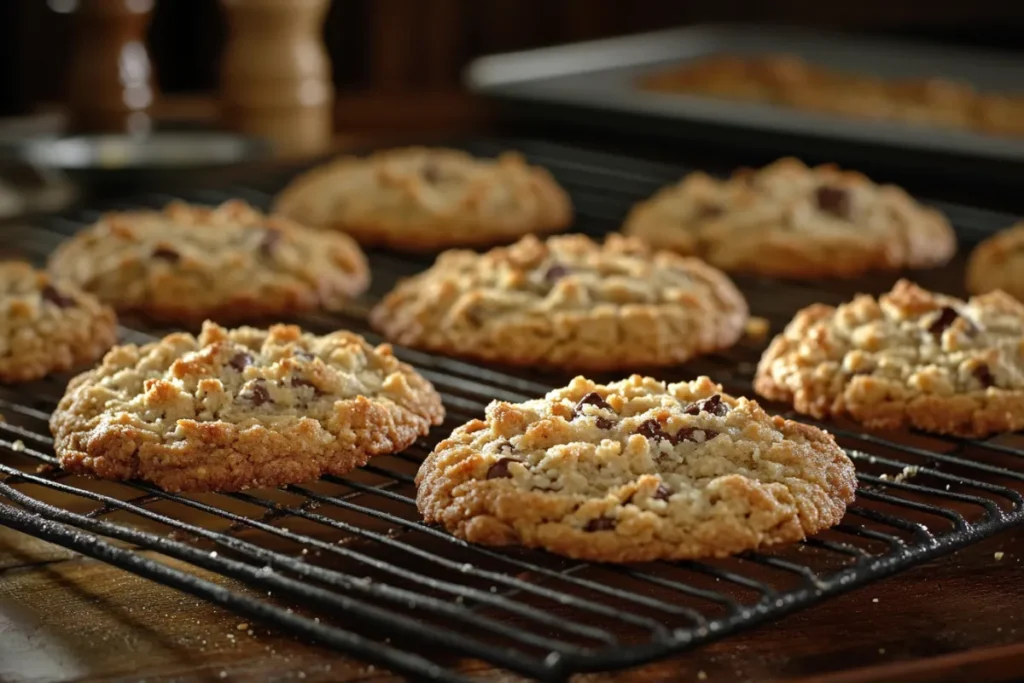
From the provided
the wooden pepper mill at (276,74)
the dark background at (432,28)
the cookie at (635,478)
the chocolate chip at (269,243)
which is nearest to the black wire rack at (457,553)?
the cookie at (635,478)

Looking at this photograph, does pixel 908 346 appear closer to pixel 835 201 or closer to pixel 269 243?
pixel 835 201

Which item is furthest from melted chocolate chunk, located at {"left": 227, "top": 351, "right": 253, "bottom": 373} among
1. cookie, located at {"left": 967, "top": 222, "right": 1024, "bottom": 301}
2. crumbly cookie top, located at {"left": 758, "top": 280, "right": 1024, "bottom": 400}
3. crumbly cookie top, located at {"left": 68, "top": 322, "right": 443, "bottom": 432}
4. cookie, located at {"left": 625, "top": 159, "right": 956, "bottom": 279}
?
cookie, located at {"left": 967, "top": 222, "right": 1024, "bottom": 301}

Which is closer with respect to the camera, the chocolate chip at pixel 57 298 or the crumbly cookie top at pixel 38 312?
the crumbly cookie top at pixel 38 312

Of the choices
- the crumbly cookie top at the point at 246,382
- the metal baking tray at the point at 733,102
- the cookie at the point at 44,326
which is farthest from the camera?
the metal baking tray at the point at 733,102

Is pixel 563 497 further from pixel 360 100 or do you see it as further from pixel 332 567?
pixel 360 100

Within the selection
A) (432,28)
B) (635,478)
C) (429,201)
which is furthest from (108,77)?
(635,478)

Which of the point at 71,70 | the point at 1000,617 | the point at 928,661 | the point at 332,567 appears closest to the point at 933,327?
the point at 1000,617

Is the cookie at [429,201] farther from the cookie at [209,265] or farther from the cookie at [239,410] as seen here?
the cookie at [239,410]
